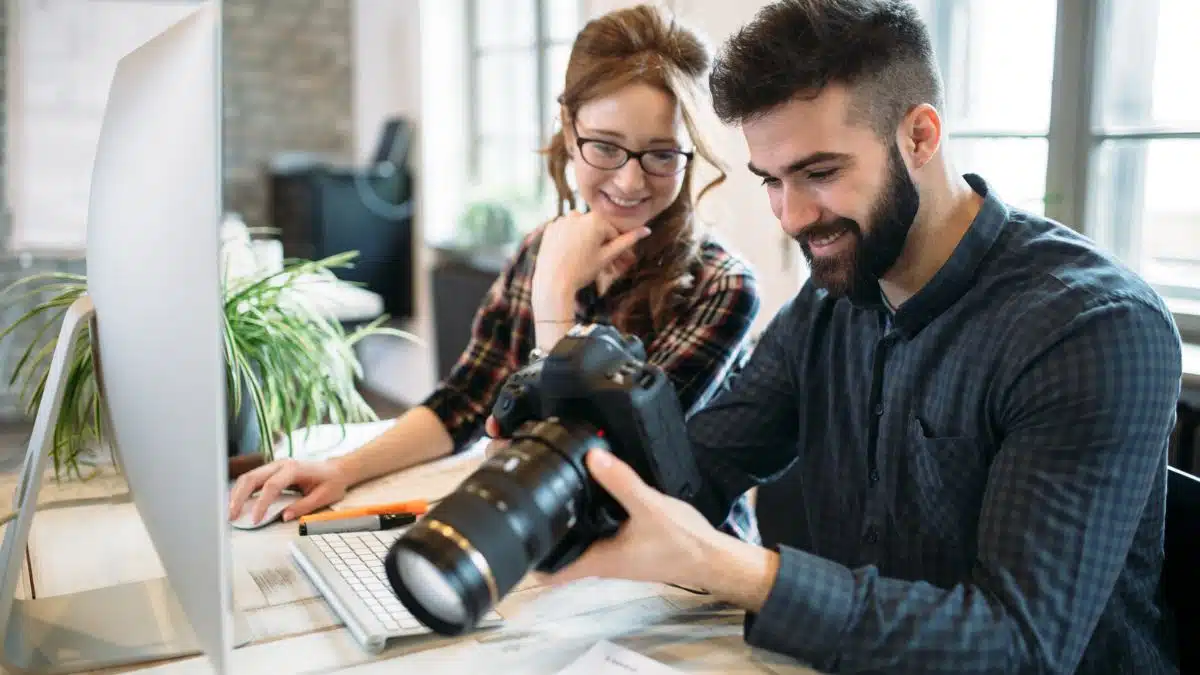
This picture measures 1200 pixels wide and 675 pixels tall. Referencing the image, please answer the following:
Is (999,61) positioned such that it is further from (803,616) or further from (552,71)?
(552,71)

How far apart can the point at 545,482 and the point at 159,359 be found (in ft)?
0.84

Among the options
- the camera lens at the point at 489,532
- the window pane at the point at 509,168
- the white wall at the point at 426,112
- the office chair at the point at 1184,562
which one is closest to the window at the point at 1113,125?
the office chair at the point at 1184,562

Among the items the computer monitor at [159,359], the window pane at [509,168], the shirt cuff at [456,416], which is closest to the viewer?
the computer monitor at [159,359]

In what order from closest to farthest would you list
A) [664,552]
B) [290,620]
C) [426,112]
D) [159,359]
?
[159,359] < [664,552] < [290,620] < [426,112]

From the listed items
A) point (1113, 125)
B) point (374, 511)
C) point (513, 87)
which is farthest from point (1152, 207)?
point (513, 87)

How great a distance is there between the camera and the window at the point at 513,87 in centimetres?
→ 376

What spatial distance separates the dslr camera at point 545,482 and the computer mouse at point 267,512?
0.40 meters

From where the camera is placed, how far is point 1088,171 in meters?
1.94

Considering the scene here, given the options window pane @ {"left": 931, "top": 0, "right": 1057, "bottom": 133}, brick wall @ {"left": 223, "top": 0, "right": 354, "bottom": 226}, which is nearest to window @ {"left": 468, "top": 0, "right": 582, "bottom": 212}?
brick wall @ {"left": 223, "top": 0, "right": 354, "bottom": 226}

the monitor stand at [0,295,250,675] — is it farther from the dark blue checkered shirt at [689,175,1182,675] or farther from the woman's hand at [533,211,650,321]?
the woman's hand at [533,211,650,321]

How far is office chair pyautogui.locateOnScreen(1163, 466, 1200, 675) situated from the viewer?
3.22 ft

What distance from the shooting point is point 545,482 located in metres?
0.76

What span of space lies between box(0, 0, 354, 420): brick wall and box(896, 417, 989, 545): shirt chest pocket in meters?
4.17

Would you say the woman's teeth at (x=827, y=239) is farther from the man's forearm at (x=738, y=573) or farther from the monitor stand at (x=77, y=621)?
the monitor stand at (x=77, y=621)
